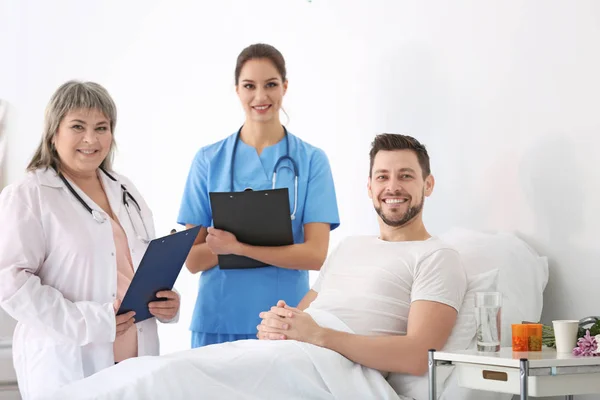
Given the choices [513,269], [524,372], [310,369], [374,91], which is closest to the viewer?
[524,372]

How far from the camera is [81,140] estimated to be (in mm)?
2137

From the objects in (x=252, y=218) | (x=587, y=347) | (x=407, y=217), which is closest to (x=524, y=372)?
(x=587, y=347)

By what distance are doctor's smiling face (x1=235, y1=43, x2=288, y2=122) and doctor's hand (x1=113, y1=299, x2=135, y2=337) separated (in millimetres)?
862

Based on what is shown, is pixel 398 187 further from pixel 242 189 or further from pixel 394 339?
pixel 242 189

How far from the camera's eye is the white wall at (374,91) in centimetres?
236

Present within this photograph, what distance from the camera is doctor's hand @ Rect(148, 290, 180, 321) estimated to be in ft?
7.23

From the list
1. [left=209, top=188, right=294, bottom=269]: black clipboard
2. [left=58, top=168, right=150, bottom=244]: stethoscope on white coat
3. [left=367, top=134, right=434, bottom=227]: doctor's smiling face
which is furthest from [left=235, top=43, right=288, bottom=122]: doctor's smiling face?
[left=58, top=168, right=150, bottom=244]: stethoscope on white coat

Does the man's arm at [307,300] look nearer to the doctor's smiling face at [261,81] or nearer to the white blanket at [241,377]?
the white blanket at [241,377]

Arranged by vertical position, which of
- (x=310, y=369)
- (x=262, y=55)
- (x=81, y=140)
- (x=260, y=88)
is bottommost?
(x=310, y=369)

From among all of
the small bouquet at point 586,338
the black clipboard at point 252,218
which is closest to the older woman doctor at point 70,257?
the black clipboard at point 252,218

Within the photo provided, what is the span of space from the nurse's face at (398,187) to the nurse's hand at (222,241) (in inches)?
17.8

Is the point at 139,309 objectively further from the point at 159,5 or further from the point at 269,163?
the point at 159,5

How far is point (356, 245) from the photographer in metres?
2.45

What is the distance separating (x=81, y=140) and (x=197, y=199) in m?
0.67
